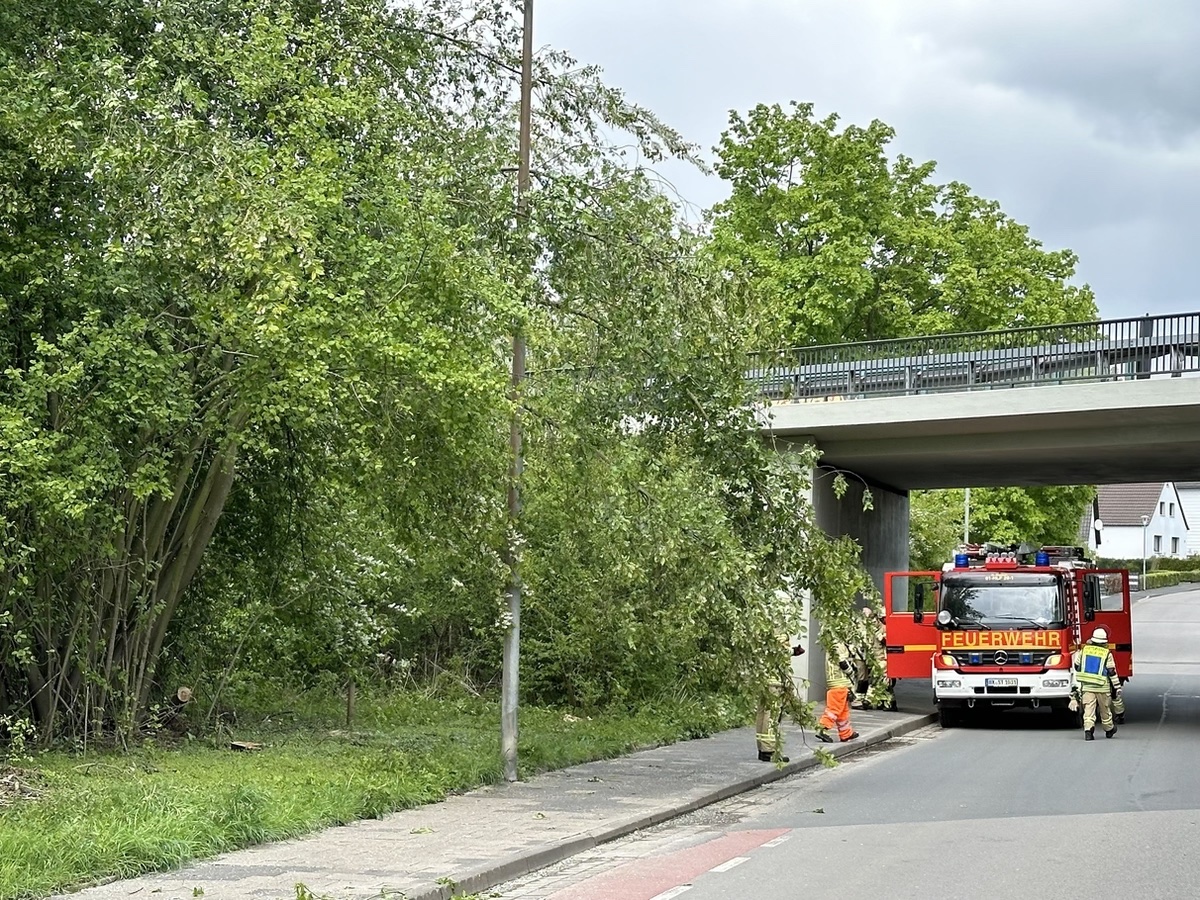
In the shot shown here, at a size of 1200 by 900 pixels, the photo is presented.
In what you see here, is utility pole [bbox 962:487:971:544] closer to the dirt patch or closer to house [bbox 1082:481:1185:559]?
the dirt patch

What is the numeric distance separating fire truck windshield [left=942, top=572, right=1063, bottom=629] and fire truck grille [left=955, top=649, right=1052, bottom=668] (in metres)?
0.45

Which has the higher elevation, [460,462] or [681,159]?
[681,159]

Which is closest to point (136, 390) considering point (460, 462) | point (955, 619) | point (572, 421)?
point (460, 462)

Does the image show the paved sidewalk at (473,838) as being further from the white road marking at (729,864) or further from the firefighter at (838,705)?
the firefighter at (838,705)

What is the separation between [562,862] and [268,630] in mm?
8452

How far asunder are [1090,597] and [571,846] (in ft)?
59.6

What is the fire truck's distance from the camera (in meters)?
24.2

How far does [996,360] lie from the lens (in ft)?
82.2

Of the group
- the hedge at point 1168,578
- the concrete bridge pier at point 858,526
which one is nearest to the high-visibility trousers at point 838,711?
the concrete bridge pier at point 858,526

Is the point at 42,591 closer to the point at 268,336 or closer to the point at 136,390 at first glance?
the point at 136,390

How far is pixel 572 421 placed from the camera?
15.1m

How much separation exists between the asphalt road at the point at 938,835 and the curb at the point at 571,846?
14cm

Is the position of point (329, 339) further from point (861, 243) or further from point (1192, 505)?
point (1192, 505)

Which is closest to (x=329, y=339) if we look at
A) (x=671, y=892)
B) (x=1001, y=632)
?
(x=671, y=892)
